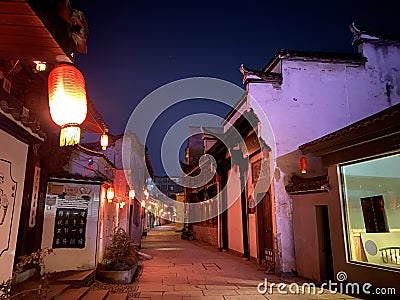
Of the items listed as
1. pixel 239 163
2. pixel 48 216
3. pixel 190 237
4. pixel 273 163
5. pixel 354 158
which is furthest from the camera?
pixel 190 237

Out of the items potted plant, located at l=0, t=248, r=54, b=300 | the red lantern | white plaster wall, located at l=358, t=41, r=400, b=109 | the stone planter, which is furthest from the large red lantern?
white plaster wall, located at l=358, t=41, r=400, b=109

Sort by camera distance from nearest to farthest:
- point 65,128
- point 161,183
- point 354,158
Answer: point 65,128 < point 354,158 < point 161,183

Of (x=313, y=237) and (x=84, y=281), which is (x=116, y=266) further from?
(x=313, y=237)


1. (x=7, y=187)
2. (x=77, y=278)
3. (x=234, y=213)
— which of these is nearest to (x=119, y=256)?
(x=77, y=278)

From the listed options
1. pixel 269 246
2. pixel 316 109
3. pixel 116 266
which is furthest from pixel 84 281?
pixel 316 109

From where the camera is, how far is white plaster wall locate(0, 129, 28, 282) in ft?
12.6

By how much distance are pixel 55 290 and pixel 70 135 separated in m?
4.18

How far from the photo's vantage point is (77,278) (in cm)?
717

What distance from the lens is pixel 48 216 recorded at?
8375 millimetres

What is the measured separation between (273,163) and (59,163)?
6942mm

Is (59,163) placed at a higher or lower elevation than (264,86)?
lower

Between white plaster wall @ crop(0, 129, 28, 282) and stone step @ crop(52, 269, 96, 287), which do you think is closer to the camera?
white plaster wall @ crop(0, 129, 28, 282)

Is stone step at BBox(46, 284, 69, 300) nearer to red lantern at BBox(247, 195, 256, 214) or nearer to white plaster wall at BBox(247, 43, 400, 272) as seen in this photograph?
white plaster wall at BBox(247, 43, 400, 272)

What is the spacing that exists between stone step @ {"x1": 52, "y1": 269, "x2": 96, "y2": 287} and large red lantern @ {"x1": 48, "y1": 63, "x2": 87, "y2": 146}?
4.89 meters
